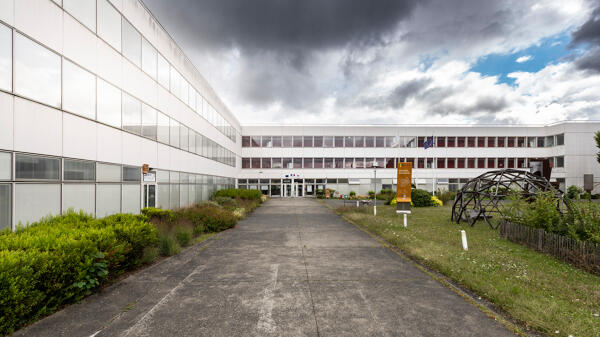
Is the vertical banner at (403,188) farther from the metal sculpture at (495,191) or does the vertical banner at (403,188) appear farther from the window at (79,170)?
the window at (79,170)

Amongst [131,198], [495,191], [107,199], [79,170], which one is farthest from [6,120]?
[495,191]

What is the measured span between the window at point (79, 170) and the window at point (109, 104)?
205 cm

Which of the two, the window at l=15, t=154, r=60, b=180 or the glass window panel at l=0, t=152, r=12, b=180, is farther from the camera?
the window at l=15, t=154, r=60, b=180

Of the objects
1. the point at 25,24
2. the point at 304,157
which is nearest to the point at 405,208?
the point at 25,24

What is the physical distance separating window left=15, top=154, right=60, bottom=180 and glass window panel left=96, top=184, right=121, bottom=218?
225 centimetres

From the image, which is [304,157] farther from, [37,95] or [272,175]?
[37,95]

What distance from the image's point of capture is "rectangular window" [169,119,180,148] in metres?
18.5

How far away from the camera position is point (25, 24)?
27.3 ft

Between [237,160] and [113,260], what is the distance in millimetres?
35788

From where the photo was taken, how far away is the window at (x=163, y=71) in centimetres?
1698

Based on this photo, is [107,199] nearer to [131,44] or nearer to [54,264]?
[131,44]

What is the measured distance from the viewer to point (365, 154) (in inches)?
1774

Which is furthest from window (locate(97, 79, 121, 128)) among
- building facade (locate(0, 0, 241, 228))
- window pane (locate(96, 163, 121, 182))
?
window pane (locate(96, 163, 121, 182))

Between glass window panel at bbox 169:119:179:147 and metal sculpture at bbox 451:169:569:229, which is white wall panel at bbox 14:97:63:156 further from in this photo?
metal sculpture at bbox 451:169:569:229
